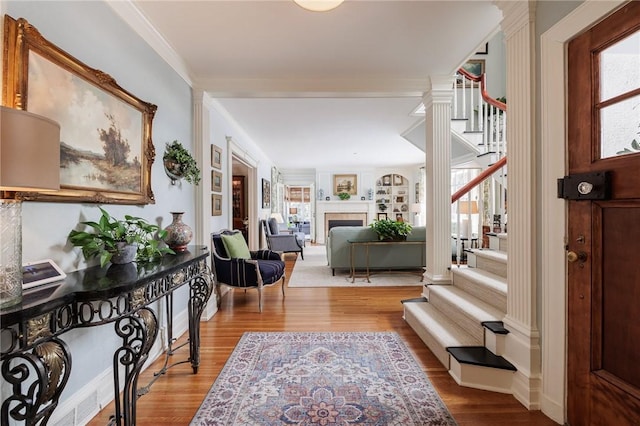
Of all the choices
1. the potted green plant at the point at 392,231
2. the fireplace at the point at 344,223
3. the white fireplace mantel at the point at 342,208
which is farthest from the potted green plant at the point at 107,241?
the fireplace at the point at 344,223

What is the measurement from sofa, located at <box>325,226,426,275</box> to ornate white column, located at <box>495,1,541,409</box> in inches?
117

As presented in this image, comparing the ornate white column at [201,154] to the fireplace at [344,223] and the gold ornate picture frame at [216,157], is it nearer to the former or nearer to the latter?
the gold ornate picture frame at [216,157]

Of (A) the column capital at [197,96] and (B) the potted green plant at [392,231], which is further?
(B) the potted green plant at [392,231]

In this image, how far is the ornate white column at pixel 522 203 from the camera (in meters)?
1.67

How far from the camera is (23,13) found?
1266 millimetres

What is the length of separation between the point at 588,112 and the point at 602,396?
53.0 inches

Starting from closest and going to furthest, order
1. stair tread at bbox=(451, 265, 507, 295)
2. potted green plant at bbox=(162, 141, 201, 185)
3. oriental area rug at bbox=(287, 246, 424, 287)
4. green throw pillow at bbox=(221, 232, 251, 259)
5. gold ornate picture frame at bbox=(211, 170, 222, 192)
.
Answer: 1. stair tread at bbox=(451, 265, 507, 295)
2. potted green plant at bbox=(162, 141, 201, 185)
3. green throw pillow at bbox=(221, 232, 251, 259)
4. gold ornate picture frame at bbox=(211, 170, 222, 192)
5. oriental area rug at bbox=(287, 246, 424, 287)

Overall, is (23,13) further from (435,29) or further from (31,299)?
(435,29)

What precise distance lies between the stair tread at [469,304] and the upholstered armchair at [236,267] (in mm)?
1856

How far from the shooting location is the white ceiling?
203 cm

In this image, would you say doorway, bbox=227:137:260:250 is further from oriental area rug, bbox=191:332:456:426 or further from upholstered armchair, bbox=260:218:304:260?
oriental area rug, bbox=191:332:456:426

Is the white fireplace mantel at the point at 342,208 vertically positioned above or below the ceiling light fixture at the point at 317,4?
below

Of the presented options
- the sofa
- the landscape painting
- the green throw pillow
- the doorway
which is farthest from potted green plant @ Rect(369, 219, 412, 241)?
the landscape painting

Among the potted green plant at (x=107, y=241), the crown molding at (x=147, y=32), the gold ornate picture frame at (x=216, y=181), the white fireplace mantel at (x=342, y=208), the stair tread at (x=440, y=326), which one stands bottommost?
the stair tread at (x=440, y=326)
